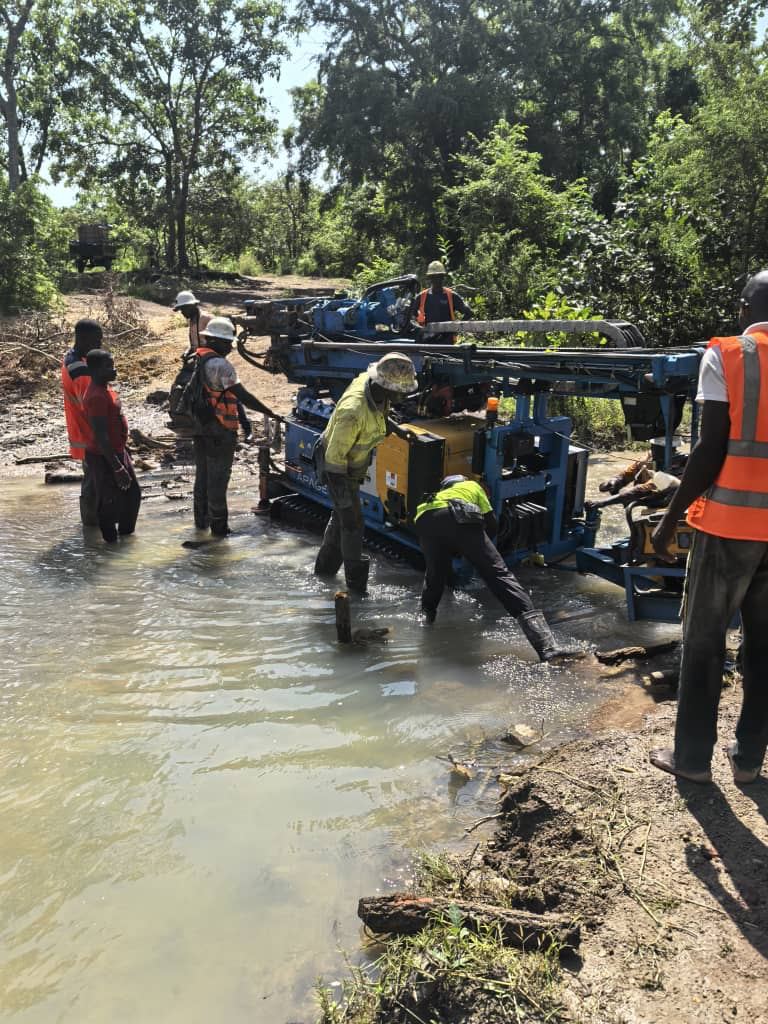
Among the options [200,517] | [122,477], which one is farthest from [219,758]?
[200,517]

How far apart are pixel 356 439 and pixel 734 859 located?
152 inches

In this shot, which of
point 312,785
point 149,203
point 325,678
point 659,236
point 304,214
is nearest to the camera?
point 312,785

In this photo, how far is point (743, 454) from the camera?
328cm

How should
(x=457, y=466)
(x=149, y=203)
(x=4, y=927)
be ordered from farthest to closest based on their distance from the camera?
(x=149, y=203), (x=457, y=466), (x=4, y=927)

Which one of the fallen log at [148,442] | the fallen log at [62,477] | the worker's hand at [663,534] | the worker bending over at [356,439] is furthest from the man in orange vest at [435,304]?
the worker's hand at [663,534]

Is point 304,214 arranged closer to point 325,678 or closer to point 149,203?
point 149,203

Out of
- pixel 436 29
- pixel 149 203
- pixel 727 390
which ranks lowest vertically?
pixel 727 390

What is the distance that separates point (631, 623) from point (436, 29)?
19931 millimetres

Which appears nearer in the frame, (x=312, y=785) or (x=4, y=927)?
(x=4, y=927)

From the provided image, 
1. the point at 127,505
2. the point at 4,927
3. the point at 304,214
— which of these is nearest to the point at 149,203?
the point at 304,214

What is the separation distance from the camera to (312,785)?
4.26m

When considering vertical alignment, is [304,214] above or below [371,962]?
above

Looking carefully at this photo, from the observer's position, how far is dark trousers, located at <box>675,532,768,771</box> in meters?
3.40

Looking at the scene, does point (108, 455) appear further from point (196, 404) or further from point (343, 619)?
point (343, 619)
